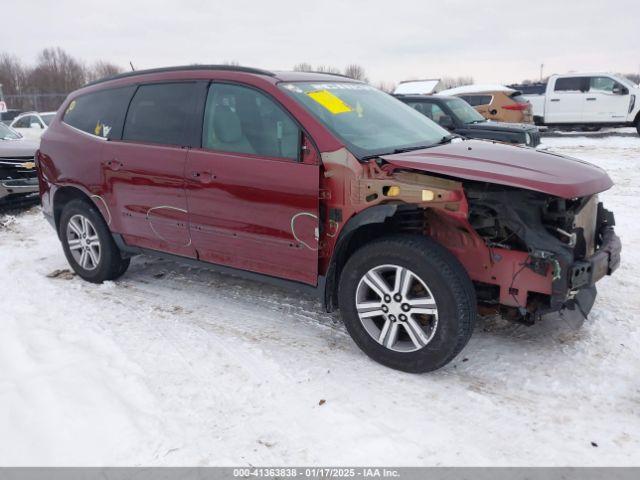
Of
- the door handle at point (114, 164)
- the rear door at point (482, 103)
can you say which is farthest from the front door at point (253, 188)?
the rear door at point (482, 103)

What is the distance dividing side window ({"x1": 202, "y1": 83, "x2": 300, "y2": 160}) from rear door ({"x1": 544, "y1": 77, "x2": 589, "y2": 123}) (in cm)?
1616

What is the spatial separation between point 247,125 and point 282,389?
1.82 m

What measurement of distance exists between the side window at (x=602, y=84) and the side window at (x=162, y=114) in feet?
53.4

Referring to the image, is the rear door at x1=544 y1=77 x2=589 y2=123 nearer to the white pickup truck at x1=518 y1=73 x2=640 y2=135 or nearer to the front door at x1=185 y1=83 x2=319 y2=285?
the white pickup truck at x1=518 y1=73 x2=640 y2=135

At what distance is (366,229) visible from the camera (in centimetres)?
345

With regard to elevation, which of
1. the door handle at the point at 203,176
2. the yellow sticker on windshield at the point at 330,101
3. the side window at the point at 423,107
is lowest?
the door handle at the point at 203,176

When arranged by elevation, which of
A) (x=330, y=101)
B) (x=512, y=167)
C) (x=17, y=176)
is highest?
(x=330, y=101)

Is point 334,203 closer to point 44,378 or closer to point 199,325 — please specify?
point 199,325

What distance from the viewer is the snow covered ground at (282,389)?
102 inches

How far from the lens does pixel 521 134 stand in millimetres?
9164

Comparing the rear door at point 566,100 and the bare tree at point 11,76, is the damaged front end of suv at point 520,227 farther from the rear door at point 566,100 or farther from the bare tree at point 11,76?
the bare tree at point 11,76

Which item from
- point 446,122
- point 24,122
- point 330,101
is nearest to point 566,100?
point 446,122

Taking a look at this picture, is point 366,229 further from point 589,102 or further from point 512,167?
point 589,102

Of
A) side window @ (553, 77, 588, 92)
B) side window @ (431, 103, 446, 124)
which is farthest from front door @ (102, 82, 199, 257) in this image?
side window @ (553, 77, 588, 92)
